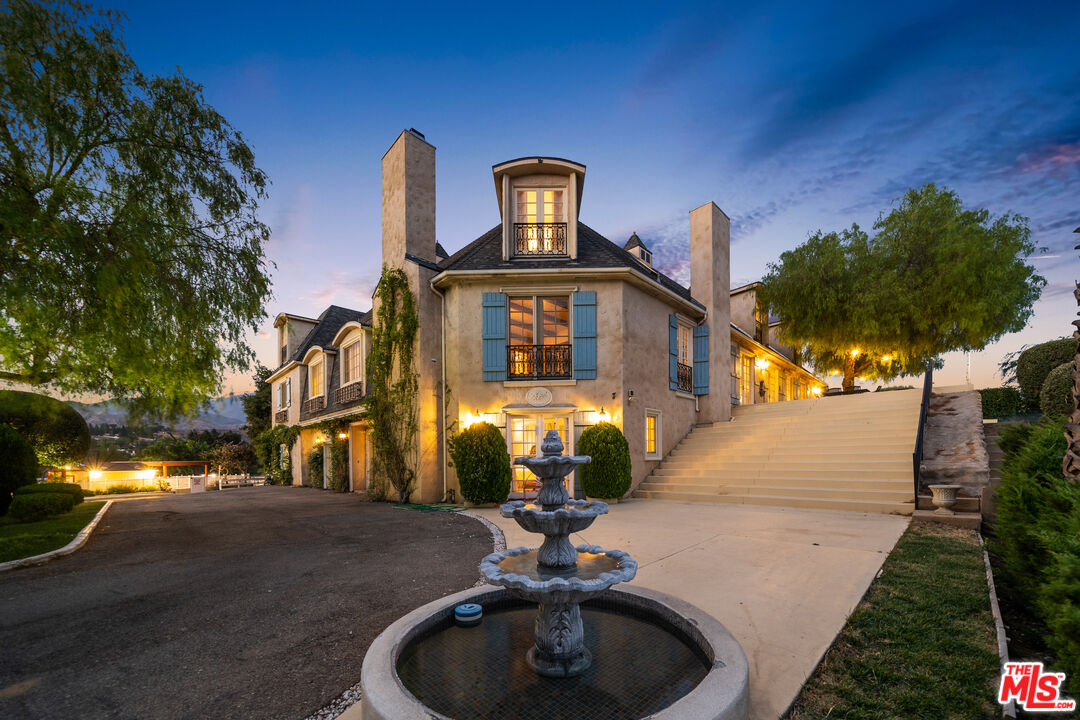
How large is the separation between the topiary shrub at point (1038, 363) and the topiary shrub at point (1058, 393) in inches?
86.2

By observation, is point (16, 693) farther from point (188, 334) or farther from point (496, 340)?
point (496, 340)

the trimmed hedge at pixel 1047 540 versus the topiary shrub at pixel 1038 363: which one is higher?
the topiary shrub at pixel 1038 363

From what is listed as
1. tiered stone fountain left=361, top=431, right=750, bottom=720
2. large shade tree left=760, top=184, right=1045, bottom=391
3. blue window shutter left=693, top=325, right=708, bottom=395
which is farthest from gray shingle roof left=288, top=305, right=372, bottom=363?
large shade tree left=760, top=184, right=1045, bottom=391

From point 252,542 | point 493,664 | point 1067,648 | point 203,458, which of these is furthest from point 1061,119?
point 203,458

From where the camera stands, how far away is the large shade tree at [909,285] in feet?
55.8

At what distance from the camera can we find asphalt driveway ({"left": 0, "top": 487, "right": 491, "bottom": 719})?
3020 mm

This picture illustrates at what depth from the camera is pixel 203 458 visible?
114 ft

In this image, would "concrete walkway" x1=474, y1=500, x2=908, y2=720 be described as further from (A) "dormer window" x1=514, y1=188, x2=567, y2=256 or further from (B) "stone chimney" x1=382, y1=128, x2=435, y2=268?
(B) "stone chimney" x1=382, y1=128, x2=435, y2=268

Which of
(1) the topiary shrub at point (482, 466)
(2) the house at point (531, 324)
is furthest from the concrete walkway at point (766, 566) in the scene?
(2) the house at point (531, 324)

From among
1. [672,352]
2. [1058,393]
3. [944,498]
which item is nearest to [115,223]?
[672,352]

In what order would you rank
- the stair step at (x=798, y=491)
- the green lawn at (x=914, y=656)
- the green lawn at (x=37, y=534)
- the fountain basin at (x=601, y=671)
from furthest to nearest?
the stair step at (x=798, y=491)
the green lawn at (x=37, y=534)
the green lawn at (x=914, y=656)
the fountain basin at (x=601, y=671)

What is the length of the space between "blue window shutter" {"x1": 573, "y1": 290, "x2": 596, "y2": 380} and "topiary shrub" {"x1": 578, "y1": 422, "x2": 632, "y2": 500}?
164cm

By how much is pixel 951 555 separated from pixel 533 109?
1671 centimetres

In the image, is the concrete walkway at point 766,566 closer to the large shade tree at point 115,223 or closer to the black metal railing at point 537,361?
the black metal railing at point 537,361
